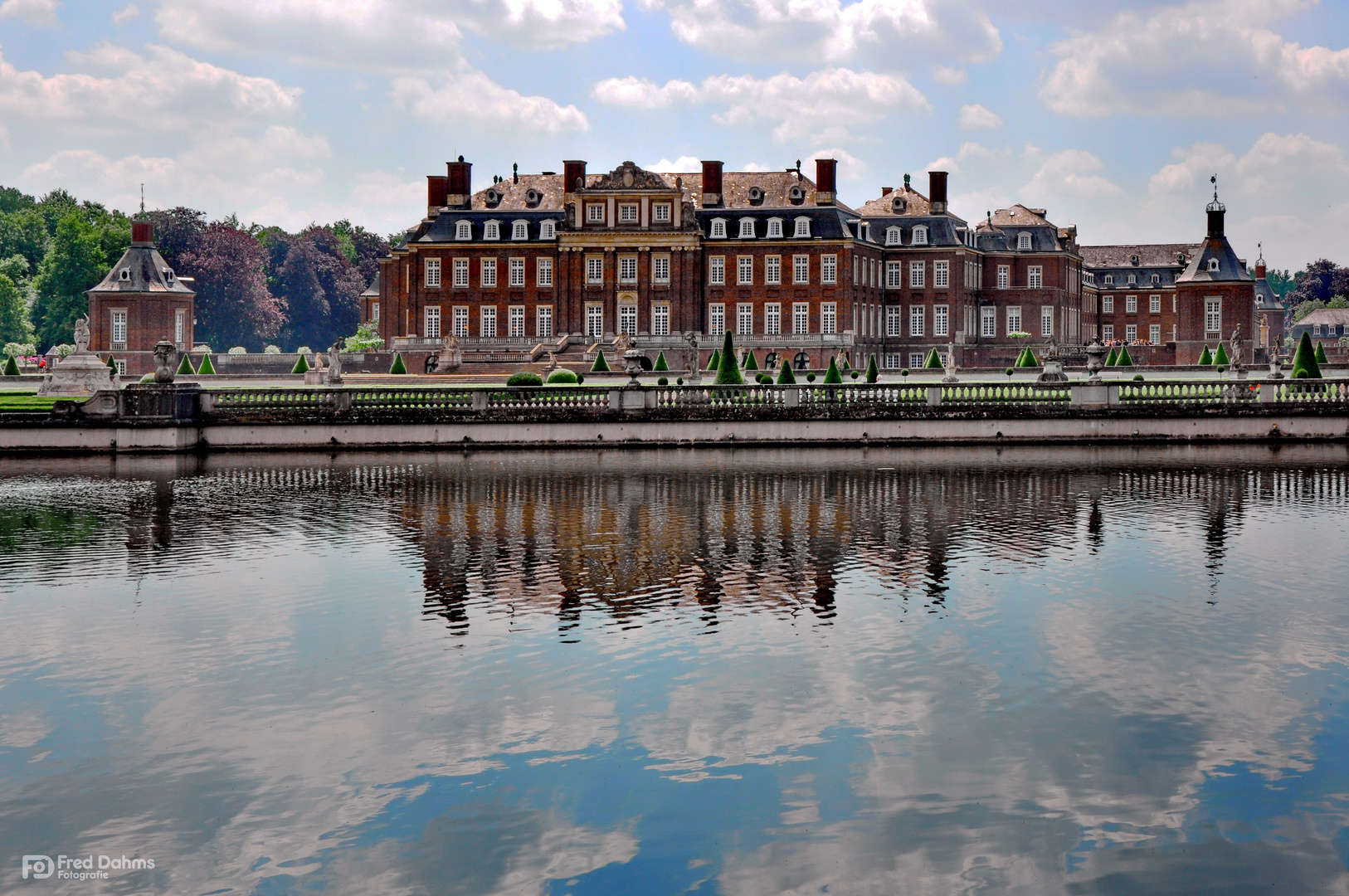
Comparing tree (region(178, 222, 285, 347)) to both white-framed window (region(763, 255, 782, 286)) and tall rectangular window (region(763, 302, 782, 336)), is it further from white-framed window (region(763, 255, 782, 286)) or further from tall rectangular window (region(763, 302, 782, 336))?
white-framed window (region(763, 255, 782, 286))

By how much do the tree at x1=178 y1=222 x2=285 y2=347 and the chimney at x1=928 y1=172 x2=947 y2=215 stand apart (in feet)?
188

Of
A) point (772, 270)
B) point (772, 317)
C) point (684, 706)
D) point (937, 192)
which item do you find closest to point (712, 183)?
point (772, 270)

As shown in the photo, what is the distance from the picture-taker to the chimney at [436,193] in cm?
8656

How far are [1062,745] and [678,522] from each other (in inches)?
431

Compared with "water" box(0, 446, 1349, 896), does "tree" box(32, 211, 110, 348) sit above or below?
above

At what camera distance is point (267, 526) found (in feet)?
66.2

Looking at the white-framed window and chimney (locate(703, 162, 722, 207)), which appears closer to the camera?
the white-framed window

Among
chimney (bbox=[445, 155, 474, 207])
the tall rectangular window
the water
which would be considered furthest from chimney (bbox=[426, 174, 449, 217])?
the water

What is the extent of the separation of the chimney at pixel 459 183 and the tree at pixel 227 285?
33931mm

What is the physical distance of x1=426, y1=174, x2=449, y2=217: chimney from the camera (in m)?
86.6

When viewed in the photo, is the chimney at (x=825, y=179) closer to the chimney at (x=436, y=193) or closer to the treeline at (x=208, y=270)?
the chimney at (x=436, y=193)

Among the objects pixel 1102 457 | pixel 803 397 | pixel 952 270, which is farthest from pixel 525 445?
pixel 952 270

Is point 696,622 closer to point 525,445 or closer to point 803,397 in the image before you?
point 525,445

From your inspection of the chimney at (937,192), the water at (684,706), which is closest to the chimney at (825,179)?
the chimney at (937,192)
